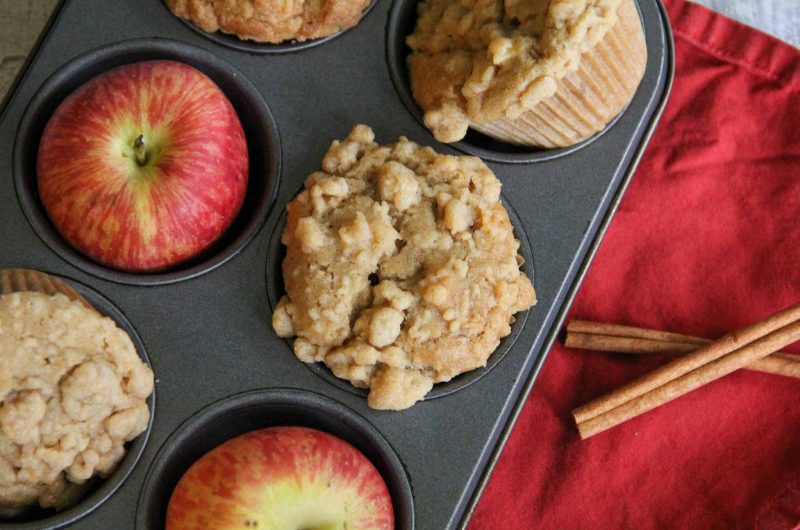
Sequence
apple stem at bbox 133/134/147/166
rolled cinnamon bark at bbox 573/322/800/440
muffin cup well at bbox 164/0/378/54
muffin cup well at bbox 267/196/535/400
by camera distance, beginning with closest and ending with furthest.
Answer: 1. apple stem at bbox 133/134/147/166
2. muffin cup well at bbox 267/196/535/400
3. muffin cup well at bbox 164/0/378/54
4. rolled cinnamon bark at bbox 573/322/800/440

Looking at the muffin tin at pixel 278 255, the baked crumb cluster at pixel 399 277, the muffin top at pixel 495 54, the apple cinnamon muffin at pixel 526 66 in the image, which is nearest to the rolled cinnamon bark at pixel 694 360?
the muffin tin at pixel 278 255

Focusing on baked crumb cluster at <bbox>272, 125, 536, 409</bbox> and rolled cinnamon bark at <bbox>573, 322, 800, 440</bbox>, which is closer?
baked crumb cluster at <bbox>272, 125, 536, 409</bbox>

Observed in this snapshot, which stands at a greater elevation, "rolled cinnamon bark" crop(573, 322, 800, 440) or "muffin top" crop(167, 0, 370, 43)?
"muffin top" crop(167, 0, 370, 43)

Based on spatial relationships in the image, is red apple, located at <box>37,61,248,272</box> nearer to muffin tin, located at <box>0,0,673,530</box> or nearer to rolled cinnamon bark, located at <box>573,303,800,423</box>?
muffin tin, located at <box>0,0,673,530</box>

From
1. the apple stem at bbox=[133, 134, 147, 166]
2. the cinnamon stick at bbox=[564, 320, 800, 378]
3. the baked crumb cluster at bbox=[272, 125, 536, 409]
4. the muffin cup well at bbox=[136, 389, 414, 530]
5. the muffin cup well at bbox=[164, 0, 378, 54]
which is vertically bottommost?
the muffin cup well at bbox=[136, 389, 414, 530]

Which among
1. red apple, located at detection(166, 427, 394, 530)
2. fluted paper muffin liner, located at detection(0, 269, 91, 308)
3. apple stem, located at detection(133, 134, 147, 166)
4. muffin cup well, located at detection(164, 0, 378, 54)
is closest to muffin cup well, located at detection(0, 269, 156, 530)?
fluted paper muffin liner, located at detection(0, 269, 91, 308)

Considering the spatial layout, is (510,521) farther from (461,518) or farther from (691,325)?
(691,325)
